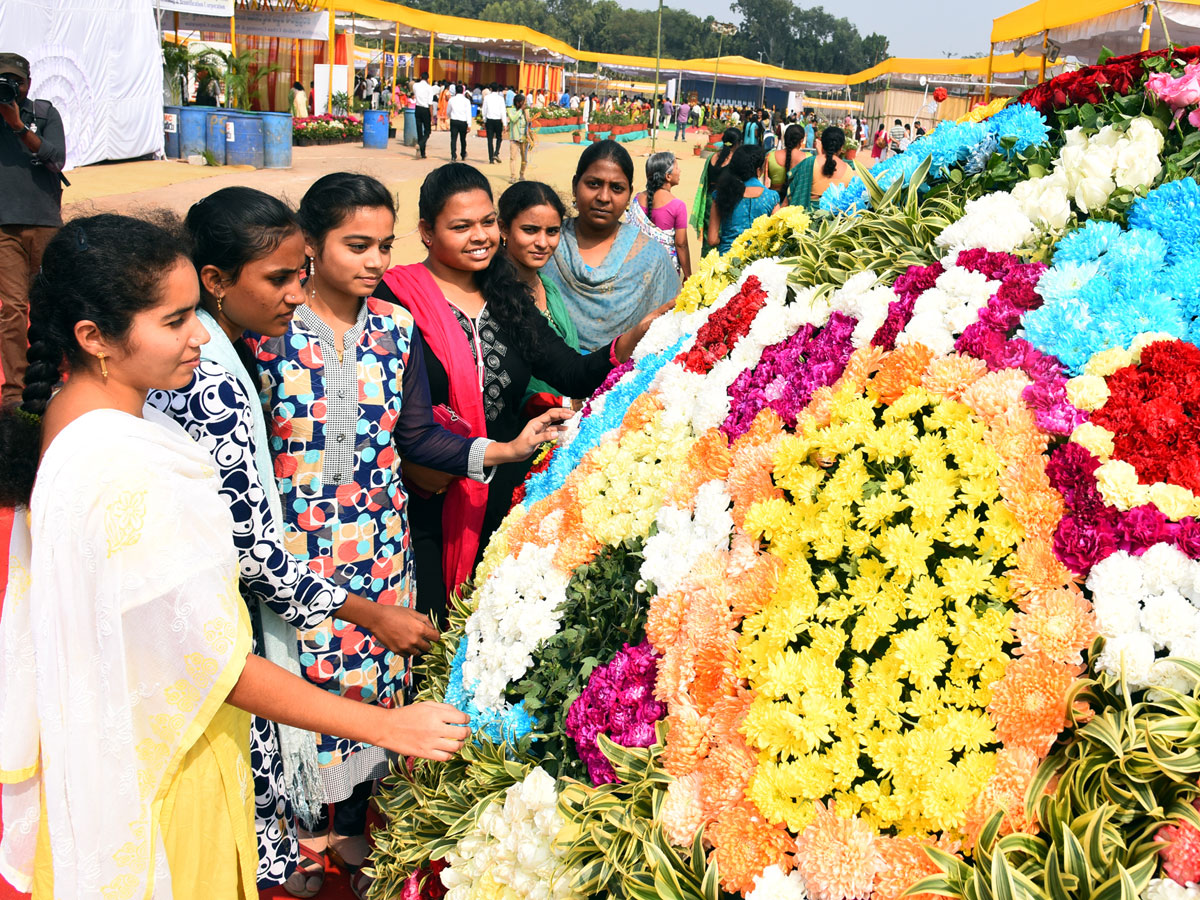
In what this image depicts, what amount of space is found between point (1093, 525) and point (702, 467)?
3.04ft

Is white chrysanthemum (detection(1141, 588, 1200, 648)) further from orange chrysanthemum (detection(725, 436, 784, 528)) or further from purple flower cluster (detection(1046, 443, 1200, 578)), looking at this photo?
orange chrysanthemum (detection(725, 436, 784, 528))

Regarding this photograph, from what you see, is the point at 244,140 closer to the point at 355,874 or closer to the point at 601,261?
the point at 601,261

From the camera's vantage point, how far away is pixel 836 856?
5.28ft

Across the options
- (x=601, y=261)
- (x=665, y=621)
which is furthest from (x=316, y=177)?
(x=665, y=621)

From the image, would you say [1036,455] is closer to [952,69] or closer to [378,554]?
[378,554]

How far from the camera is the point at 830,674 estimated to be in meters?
1.78

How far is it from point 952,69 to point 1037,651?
3485 centimetres

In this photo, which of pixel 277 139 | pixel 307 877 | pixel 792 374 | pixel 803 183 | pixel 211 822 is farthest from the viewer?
pixel 277 139

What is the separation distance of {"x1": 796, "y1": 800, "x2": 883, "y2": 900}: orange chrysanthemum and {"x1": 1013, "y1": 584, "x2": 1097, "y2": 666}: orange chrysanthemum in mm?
422

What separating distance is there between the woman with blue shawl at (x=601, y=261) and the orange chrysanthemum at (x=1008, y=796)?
321 cm

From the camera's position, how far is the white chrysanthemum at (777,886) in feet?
5.35

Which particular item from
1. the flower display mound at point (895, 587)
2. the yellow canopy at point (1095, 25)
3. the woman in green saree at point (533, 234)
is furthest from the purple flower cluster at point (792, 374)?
the yellow canopy at point (1095, 25)

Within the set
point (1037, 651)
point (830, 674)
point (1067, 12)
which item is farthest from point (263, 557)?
point (1067, 12)

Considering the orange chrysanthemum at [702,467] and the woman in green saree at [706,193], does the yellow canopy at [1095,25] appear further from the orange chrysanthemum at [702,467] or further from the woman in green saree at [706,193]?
the orange chrysanthemum at [702,467]
